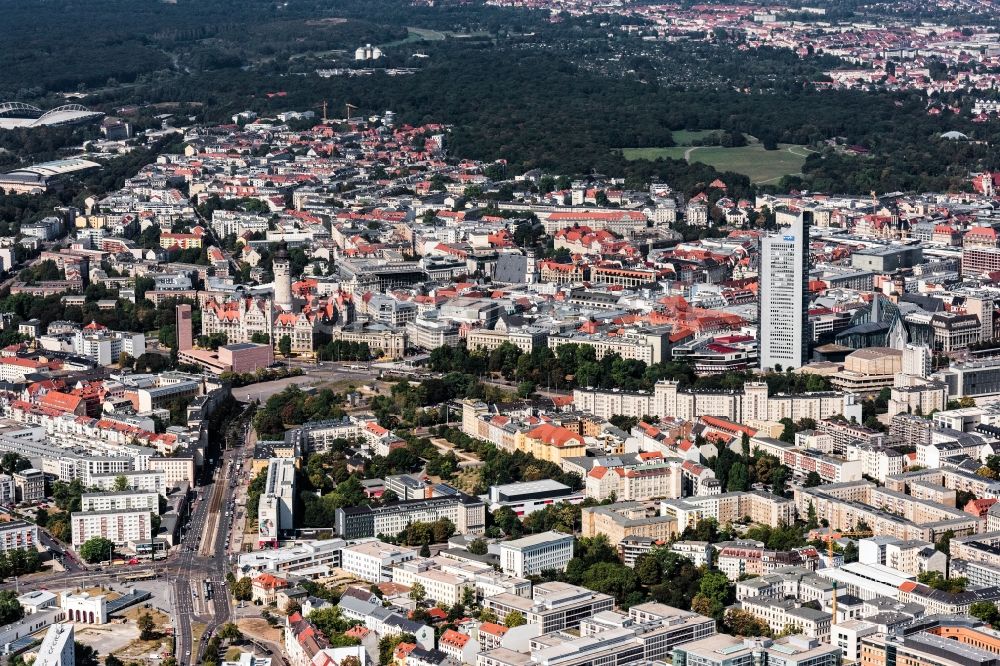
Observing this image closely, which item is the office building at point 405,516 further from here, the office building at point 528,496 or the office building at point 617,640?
the office building at point 617,640

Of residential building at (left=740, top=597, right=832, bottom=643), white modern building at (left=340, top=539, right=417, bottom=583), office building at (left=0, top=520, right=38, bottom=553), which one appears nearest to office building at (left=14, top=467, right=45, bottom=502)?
office building at (left=0, top=520, right=38, bottom=553)

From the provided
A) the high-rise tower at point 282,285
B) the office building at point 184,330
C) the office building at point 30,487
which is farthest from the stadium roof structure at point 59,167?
the office building at point 30,487

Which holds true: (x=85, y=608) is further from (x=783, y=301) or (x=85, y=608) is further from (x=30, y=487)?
(x=783, y=301)

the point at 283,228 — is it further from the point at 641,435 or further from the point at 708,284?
the point at 641,435

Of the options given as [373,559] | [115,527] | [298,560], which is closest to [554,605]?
[373,559]

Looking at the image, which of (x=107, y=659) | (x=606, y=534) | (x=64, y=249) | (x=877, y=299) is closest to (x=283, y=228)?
(x=64, y=249)

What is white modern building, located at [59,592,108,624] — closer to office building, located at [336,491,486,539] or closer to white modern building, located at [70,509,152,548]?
white modern building, located at [70,509,152,548]

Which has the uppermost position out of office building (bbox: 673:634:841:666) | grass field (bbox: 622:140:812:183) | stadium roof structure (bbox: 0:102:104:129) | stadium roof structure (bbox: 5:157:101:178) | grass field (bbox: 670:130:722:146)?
stadium roof structure (bbox: 0:102:104:129)
